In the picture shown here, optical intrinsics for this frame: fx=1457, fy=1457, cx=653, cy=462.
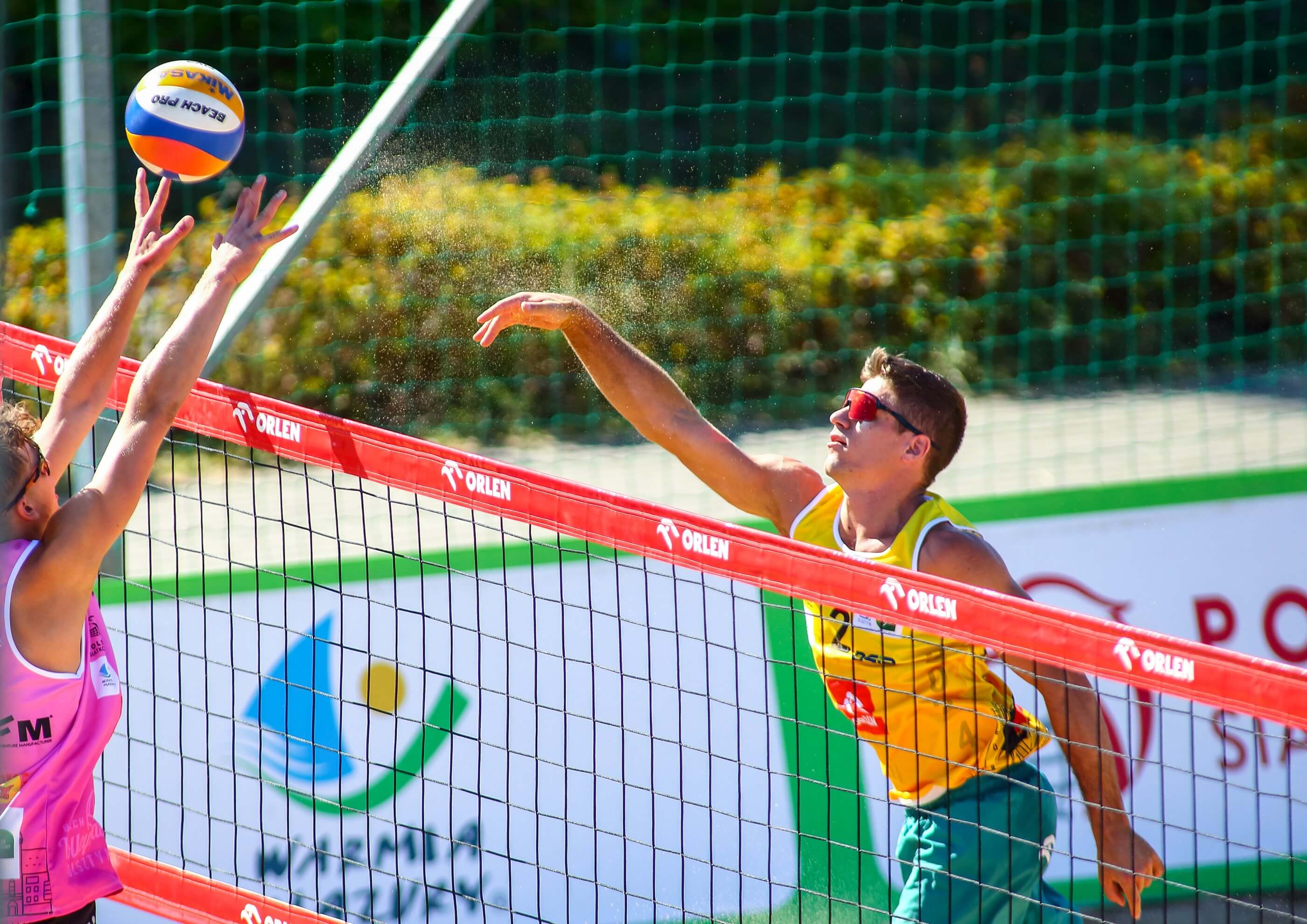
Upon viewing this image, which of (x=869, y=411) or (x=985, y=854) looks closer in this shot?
(x=985, y=854)

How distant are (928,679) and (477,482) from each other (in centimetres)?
116

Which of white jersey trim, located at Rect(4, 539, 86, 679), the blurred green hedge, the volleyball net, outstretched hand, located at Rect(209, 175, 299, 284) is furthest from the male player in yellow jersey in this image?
the blurred green hedge

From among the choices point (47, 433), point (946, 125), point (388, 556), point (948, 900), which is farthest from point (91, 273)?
point (946, 125)

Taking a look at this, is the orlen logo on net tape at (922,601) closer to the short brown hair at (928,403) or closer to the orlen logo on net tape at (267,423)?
the short brown hair at (928,403)

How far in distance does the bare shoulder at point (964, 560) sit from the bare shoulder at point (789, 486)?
44cm

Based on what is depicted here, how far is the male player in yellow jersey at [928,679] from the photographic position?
3250mm

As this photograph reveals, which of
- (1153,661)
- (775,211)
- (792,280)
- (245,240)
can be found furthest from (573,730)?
(775,211)

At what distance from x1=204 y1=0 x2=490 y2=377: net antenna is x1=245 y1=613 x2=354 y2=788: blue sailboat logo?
92 centimetres

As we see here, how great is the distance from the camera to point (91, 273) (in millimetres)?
4516

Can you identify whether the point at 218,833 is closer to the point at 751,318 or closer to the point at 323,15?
the point at 751,318

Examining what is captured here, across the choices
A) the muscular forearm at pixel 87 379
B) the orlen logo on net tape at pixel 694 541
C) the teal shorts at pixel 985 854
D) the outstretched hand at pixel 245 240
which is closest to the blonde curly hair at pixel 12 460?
the muscular forearm at pixel 87 379

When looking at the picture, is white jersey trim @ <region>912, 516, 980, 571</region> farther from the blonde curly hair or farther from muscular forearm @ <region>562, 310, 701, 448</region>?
the blonde curly hair

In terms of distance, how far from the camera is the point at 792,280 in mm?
7898

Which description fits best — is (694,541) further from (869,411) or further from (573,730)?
(573,730)
